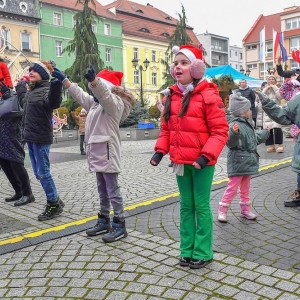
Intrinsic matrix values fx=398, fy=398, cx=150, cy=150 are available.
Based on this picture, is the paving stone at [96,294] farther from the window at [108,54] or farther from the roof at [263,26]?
the roof at [263,26]

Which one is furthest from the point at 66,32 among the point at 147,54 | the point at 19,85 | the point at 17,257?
the point at 17,257

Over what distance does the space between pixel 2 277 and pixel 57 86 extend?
221cm

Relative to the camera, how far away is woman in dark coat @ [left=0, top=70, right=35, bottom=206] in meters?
6.16

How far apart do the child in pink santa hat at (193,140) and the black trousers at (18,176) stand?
10.6 ft

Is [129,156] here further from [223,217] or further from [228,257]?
[228,257]

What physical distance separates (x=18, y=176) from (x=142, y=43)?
52587 millimetres

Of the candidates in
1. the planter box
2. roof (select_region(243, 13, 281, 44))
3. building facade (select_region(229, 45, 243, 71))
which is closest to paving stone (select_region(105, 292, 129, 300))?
the planter box

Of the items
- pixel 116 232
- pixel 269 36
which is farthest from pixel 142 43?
pixel 116 232

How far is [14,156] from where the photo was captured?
6.16 meters

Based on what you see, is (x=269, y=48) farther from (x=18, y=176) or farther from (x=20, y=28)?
(x=18, y=176)

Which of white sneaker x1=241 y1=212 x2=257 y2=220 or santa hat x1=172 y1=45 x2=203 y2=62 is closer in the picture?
santa hat x1=172 y1=45 x2=203 y2=62

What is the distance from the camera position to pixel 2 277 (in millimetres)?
3436

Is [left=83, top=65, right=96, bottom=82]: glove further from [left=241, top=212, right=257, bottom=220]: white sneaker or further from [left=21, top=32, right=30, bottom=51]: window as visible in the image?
[left=21, top=32, right=30, bottom=51]: window

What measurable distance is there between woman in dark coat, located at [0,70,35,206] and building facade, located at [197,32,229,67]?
80013 millimetres
